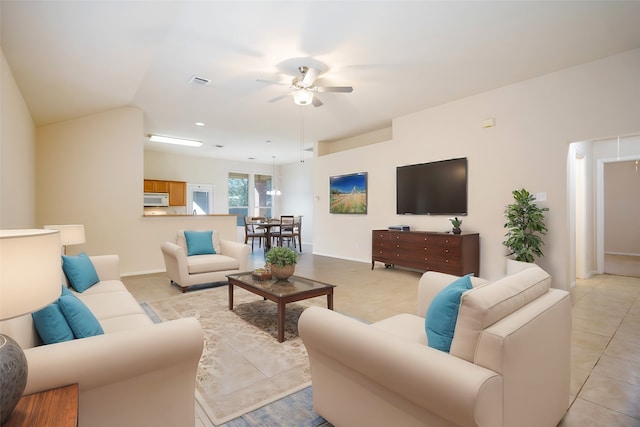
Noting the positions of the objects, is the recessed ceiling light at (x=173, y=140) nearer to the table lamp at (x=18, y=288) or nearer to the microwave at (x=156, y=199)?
the microwave at (x=156, y=199)

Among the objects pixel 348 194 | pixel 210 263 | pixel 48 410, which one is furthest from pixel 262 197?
pixel 48 410

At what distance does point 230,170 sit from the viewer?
1040 centimetres

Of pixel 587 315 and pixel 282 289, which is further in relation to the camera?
pixel 587 315

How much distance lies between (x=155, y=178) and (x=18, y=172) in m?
5.78

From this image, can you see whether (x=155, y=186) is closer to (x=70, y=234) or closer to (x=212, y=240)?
(x=212, y=240)

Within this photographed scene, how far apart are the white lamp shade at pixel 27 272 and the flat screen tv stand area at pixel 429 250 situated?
4.57 metres

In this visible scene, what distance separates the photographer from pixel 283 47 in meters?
3.35

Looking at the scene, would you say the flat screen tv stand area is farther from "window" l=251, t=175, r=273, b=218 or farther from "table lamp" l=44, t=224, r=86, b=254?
"window" l=251, t=175, r=273, b=218

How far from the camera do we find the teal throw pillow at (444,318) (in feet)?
4.20

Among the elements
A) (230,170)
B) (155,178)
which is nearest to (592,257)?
(230,170)

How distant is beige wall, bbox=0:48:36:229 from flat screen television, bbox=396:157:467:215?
5310mm

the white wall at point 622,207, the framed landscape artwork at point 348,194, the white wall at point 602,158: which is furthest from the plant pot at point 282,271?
the white wall at point 622,207

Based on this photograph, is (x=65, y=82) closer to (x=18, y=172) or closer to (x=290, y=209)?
(x=18, y=172)

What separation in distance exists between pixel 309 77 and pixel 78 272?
3075mm
